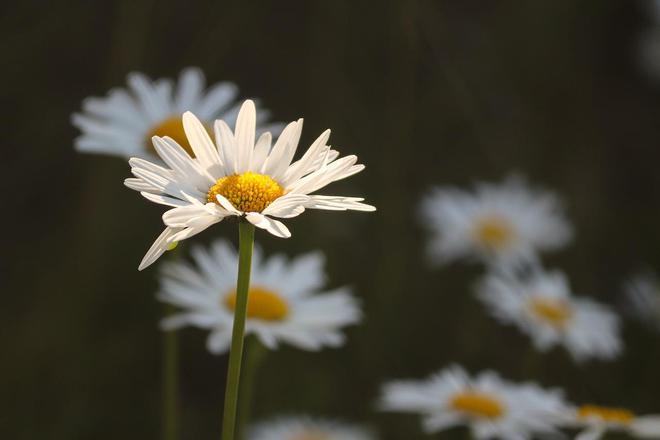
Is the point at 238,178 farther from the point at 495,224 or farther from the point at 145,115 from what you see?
the point at 495,224

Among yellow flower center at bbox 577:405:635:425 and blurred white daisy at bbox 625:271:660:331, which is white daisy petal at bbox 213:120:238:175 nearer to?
yellow flower center at bbox 577:405:635:425

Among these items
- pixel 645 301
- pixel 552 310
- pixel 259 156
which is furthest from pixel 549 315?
pixel 259 156

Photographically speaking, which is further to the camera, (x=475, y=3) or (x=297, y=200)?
(x=475, y=3)

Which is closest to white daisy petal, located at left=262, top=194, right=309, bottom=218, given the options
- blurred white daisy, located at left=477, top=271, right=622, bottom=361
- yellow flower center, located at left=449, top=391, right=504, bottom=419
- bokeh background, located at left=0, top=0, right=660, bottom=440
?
yellow flower center, located at left=449, top=391, right=504, bottom=419

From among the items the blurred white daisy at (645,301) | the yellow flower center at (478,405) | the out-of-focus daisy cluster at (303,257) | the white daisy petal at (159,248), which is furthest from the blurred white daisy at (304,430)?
the white daisy petal at (159,248)

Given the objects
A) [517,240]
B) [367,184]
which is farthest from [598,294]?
[367,184]

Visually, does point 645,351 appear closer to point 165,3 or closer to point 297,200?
point 165,3

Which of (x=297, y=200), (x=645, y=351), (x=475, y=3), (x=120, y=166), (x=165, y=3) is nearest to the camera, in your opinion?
(x=297, y=200)
